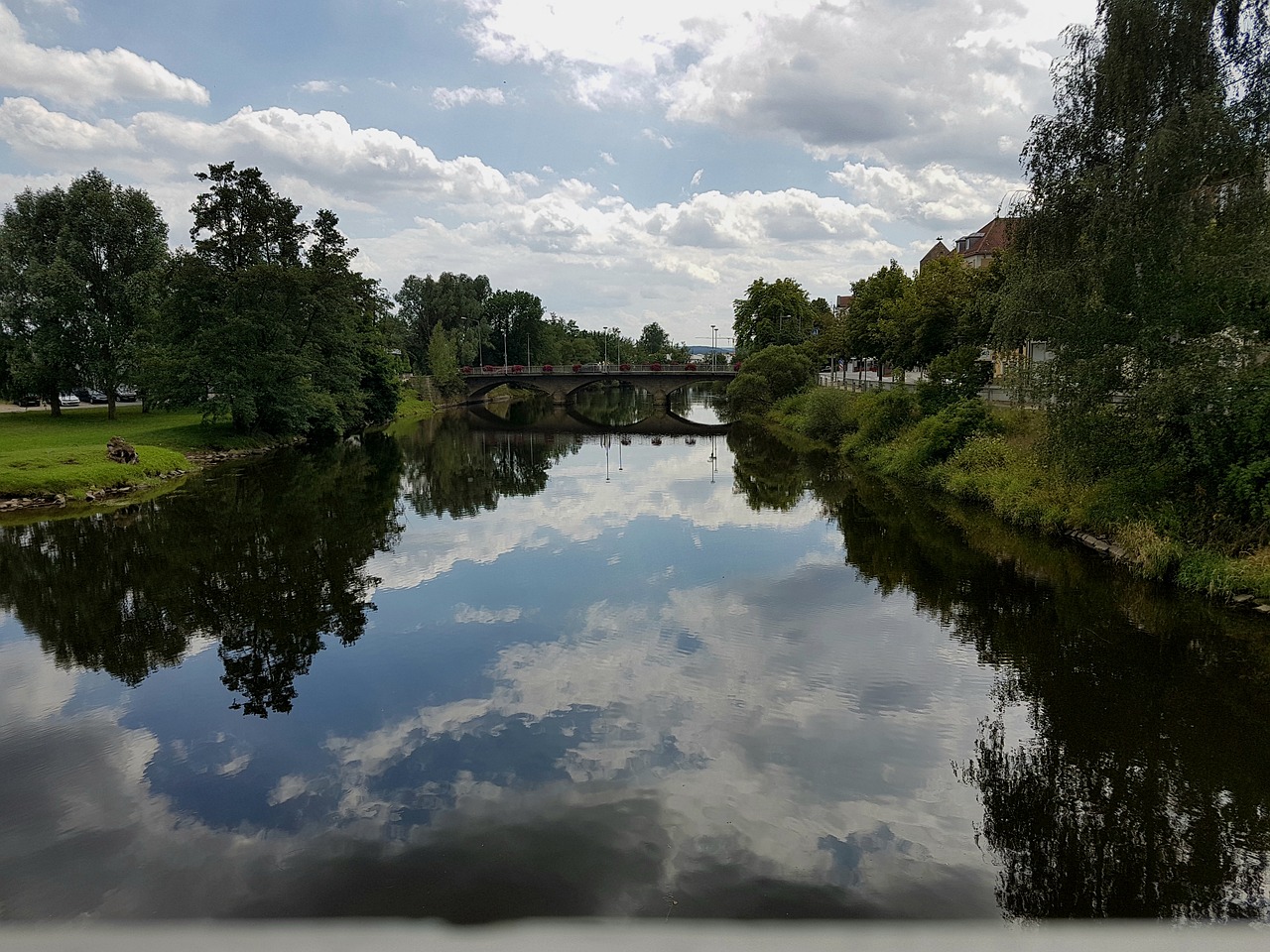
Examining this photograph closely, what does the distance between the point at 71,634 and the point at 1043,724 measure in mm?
16817

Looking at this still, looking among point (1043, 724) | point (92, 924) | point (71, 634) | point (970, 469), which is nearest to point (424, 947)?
point (92, 924)

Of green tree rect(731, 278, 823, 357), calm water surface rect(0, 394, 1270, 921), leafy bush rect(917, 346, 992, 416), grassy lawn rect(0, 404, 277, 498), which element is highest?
green tree rect(731, 278, 823, 357)

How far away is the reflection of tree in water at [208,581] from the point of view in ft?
45.5

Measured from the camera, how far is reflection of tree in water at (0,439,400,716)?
1388cm

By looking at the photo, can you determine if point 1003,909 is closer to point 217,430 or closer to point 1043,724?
point 1043,724

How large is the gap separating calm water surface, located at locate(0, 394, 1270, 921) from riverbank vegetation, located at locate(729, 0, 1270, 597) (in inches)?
88.3

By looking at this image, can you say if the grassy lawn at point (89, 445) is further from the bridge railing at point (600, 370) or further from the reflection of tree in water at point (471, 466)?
the bridge railing at point (600, 370)

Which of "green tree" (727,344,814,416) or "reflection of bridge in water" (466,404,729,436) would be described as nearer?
"reflection of bridge in water" (466,404,729,436)

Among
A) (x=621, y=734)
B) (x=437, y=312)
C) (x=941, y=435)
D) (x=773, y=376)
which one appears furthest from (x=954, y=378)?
(x=437, y=312)

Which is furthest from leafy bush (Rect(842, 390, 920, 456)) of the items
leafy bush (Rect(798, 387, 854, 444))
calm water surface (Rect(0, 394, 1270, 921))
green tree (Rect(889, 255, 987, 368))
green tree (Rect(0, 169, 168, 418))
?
green tree (Rect(0, 169, 168, 418))

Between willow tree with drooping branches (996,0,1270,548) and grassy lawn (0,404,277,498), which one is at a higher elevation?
willow tree with drooping branches (996,0,1270,548)

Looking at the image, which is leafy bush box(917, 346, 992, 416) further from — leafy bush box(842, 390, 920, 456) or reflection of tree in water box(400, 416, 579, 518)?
reflection of tree in water box(400, 416, 579, 518)

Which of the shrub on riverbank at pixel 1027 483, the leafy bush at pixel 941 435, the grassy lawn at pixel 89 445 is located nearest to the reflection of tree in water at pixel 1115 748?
the shrub on riverbank at pixel 1027 483

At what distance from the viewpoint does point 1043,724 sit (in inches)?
430
